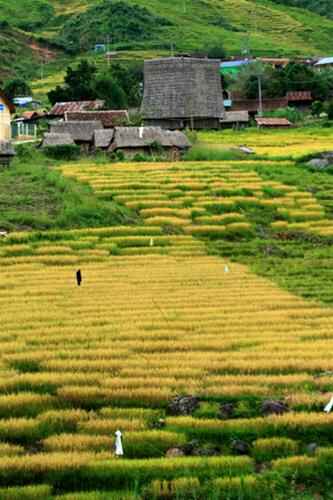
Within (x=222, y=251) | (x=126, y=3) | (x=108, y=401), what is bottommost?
(x=222, y=251)

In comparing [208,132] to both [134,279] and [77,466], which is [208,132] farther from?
[77,466]

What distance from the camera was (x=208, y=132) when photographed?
235 feet

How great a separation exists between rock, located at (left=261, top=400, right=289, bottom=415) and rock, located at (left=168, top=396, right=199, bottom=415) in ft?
2.89

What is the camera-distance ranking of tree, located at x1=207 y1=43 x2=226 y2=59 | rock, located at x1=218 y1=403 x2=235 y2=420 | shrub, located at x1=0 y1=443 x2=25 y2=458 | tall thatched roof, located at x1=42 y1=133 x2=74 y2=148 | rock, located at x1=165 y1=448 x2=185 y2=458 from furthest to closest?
tree, located at x1=207 y1=43 x2=226 y2=59 < tall thatched roof, located at x1=42 y1=133 x2=74 y2=148 < rock, located at x1=218 y1=403 x2=235 y2=420 < rock, located at x1=165 y1=448 x2=185 y2=458 < shrub, located at x1=0 y1=443 x2=25 y2=458

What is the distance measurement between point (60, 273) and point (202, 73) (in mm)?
51647

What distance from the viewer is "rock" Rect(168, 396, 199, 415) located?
11.6 m

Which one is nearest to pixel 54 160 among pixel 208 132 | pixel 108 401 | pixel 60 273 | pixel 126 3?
pixel 208 132

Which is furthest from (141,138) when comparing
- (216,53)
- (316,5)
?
(316,5)

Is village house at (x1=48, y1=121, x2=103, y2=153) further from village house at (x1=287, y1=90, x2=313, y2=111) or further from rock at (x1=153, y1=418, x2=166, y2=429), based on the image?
rock at (x1=153, y1=418, x2=166, y2=429)

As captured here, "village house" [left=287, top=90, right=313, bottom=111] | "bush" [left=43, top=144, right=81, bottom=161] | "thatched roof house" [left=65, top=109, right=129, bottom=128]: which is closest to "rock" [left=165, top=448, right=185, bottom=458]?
"bush" [left=43, top=144, right=81, bottom=161]

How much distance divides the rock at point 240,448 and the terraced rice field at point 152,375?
5 centimetres

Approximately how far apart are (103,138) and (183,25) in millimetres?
91224

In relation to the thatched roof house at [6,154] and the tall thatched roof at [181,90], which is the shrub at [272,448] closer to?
the thatched roof house at [6,154]

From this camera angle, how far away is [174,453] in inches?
399
